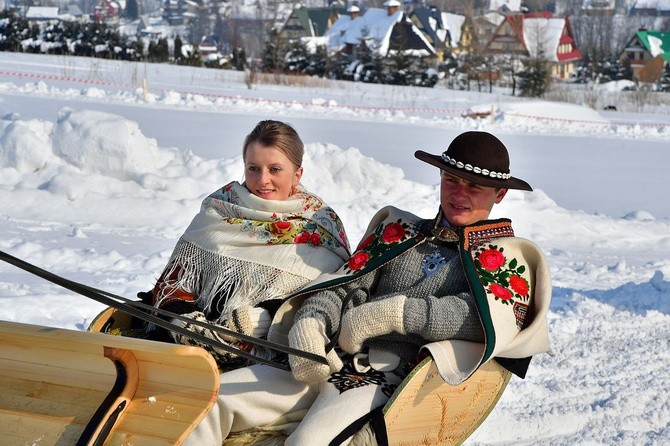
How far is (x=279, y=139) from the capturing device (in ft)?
13.6

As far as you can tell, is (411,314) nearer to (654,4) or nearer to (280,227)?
(280,227)

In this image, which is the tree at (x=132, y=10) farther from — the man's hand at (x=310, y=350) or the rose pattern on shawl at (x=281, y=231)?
the man's hand at (x=310, y=350)

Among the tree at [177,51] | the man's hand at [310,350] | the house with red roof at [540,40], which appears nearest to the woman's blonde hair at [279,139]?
the man's hand at [310,350]

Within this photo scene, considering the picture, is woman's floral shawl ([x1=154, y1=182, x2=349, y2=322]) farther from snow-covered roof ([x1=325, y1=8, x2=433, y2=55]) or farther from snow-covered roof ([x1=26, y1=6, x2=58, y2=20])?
snow-covered roof ([x1=26, y1=6, x2=58, y2=20])

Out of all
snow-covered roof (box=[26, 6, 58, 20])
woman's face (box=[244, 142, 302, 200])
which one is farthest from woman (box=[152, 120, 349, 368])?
snow-covered roof (box=[26, 6, 58, 20])

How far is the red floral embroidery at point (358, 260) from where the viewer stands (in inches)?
155

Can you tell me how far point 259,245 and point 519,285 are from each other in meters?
1.08

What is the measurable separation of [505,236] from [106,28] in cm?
3393

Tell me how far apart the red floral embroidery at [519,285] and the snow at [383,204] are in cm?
129

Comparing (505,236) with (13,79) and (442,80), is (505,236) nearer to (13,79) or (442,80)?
(13,79)

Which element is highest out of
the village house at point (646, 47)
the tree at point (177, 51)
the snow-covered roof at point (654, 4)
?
the snow-covered roof at point (654, 4)

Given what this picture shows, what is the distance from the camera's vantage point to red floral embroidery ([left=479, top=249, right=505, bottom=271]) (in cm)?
367

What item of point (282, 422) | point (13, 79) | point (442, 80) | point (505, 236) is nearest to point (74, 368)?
point (282, 422)

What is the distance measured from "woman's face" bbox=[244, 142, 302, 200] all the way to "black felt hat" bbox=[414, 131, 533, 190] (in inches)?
26.6
